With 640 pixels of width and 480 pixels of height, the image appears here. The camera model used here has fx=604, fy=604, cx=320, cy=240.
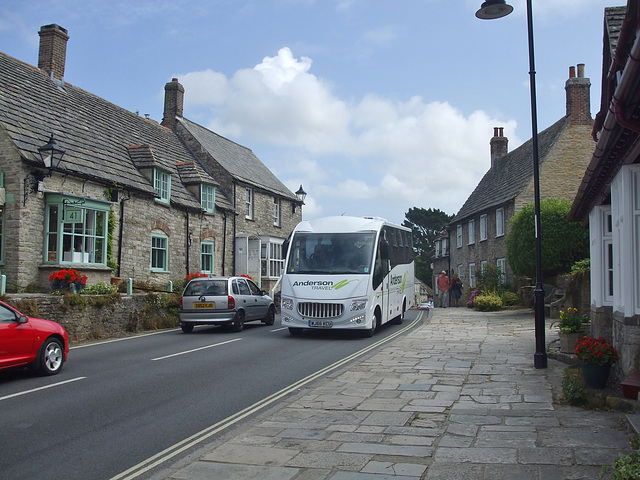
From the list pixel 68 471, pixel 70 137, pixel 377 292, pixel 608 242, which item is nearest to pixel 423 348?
pixel 377 292

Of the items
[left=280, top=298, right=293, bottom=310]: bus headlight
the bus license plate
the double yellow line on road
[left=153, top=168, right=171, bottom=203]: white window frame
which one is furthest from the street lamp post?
[left=153, top=168, right=171, bottom=203]: white window frame

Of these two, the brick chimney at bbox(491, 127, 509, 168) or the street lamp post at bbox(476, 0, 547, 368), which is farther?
the brick chimney at bbox(491, 127, 509, 168)

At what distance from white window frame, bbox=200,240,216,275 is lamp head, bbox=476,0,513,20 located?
1969cm

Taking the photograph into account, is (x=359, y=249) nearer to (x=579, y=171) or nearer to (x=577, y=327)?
(x=577, y=327)

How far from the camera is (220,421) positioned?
726cm

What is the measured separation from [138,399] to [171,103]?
2830cm

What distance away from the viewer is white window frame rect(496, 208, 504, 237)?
114ft

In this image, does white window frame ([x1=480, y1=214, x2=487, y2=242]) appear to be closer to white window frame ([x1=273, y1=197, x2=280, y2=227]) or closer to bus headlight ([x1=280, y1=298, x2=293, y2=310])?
white window frame ([x1=273, y1=197, x2=280, y2=227])

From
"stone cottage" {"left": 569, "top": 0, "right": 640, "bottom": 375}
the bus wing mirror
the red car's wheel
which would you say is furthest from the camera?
the bus wing mirror

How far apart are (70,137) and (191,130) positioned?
42.5 feet

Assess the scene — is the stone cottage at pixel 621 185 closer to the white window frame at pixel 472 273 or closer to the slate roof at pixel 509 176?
the slate roof at pixel 509 176

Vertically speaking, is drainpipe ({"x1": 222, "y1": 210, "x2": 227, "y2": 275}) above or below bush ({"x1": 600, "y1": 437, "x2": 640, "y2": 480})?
above

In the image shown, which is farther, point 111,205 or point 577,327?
point 111,205

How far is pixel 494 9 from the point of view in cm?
1075
